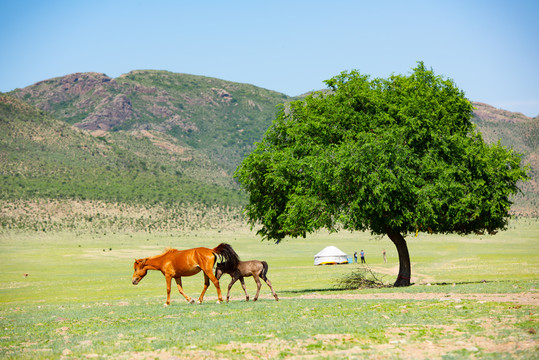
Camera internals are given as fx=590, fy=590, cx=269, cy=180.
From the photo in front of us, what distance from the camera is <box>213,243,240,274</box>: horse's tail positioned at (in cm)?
2138

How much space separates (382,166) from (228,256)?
9.54 m

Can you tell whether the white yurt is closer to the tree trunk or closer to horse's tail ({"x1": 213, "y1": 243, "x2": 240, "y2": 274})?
the tree trunk

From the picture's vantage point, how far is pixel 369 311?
17219 millimetres

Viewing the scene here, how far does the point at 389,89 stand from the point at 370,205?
8.68 m

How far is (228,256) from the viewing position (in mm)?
21609

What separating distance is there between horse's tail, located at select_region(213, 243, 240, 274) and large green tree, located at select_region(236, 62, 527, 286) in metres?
6.65

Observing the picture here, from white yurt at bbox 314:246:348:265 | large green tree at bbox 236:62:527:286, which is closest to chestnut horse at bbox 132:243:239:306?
large green tree at bbox 236:62:527:286

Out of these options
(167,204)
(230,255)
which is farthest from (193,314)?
(167,204)

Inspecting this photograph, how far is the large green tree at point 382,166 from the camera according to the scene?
27812 millimetres

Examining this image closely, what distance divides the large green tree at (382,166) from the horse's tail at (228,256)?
6648 mm

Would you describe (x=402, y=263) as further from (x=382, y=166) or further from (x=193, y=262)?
(x=193, y=262)

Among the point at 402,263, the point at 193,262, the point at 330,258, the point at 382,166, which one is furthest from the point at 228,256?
the point at 330,258

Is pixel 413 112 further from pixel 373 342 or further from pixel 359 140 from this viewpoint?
pixel 373 342

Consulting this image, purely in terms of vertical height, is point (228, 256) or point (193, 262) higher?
point (228, 256)
